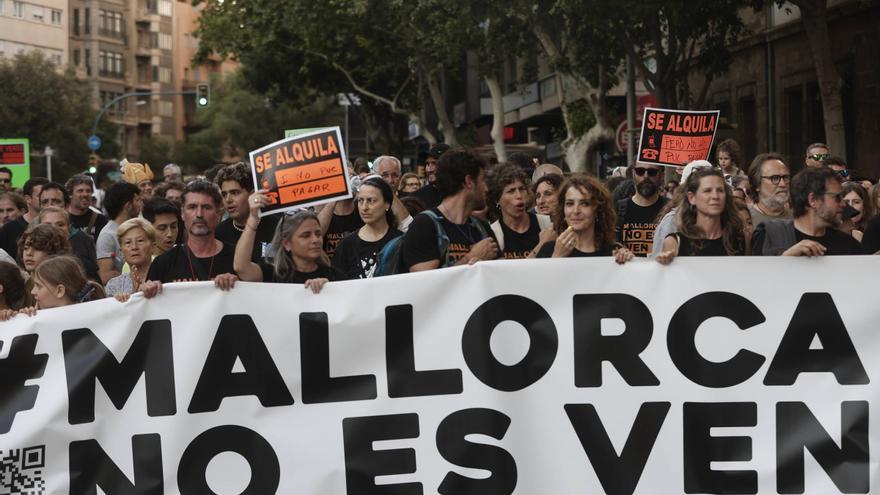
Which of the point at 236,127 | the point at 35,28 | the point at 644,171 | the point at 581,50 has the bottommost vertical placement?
the point at 644,171

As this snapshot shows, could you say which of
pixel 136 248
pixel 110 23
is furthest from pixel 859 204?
pixel 110 23

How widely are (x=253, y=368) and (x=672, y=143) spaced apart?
6.07 meters

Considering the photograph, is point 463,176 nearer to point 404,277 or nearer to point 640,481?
point 404,277

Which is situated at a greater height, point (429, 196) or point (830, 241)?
point (429, 196)

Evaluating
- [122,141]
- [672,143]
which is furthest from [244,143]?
[672,143]

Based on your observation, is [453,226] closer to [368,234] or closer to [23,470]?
[368,234]

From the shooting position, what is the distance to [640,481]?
256 inches

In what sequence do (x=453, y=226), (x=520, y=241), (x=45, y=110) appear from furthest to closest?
(x=45, y=110) → (x=520, y=241) → (x=453, y=226)

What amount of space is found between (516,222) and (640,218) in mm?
2114

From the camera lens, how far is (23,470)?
6660 millimetres

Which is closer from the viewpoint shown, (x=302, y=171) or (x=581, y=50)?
(x=302, y=171)

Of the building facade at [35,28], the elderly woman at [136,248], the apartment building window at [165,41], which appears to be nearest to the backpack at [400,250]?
the elderly woman at [136,248]

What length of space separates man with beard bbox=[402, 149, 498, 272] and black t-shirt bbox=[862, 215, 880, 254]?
224 cm

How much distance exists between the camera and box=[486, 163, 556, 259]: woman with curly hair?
816 centimetres
